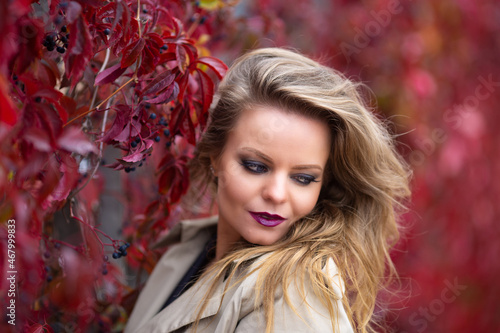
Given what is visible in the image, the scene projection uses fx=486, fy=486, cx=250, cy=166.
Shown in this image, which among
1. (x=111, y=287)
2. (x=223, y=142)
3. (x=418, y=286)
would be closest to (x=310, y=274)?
(x=223, y=142)

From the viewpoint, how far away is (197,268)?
1.96 m

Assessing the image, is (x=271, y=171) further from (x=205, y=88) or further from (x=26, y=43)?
(x=26, y=43)

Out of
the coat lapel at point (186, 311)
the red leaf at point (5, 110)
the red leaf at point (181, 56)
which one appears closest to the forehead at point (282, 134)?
the red leaf at point (181, 56)

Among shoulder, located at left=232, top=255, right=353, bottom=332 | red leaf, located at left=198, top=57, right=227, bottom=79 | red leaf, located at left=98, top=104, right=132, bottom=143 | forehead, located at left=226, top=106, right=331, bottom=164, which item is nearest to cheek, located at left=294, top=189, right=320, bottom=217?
forehead, located at left=226, top=106, right=331, bottom=164

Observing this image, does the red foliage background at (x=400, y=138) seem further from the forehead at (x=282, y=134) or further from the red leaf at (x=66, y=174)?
the red leaf at (x=66, y=174)

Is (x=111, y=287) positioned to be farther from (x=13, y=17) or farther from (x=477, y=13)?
(x=477, y=13)

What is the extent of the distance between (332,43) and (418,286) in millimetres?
1529

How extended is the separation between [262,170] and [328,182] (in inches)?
15.0

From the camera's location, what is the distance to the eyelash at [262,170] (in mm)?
1529

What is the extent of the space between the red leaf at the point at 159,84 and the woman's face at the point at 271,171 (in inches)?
14.4

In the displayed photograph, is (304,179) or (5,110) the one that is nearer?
(5,110)

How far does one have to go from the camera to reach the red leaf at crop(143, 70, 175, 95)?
4.20 feet

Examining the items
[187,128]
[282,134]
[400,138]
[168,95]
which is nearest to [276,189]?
[282,134]

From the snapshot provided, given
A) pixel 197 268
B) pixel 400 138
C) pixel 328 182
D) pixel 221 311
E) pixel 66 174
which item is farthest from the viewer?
pixel 400 138
